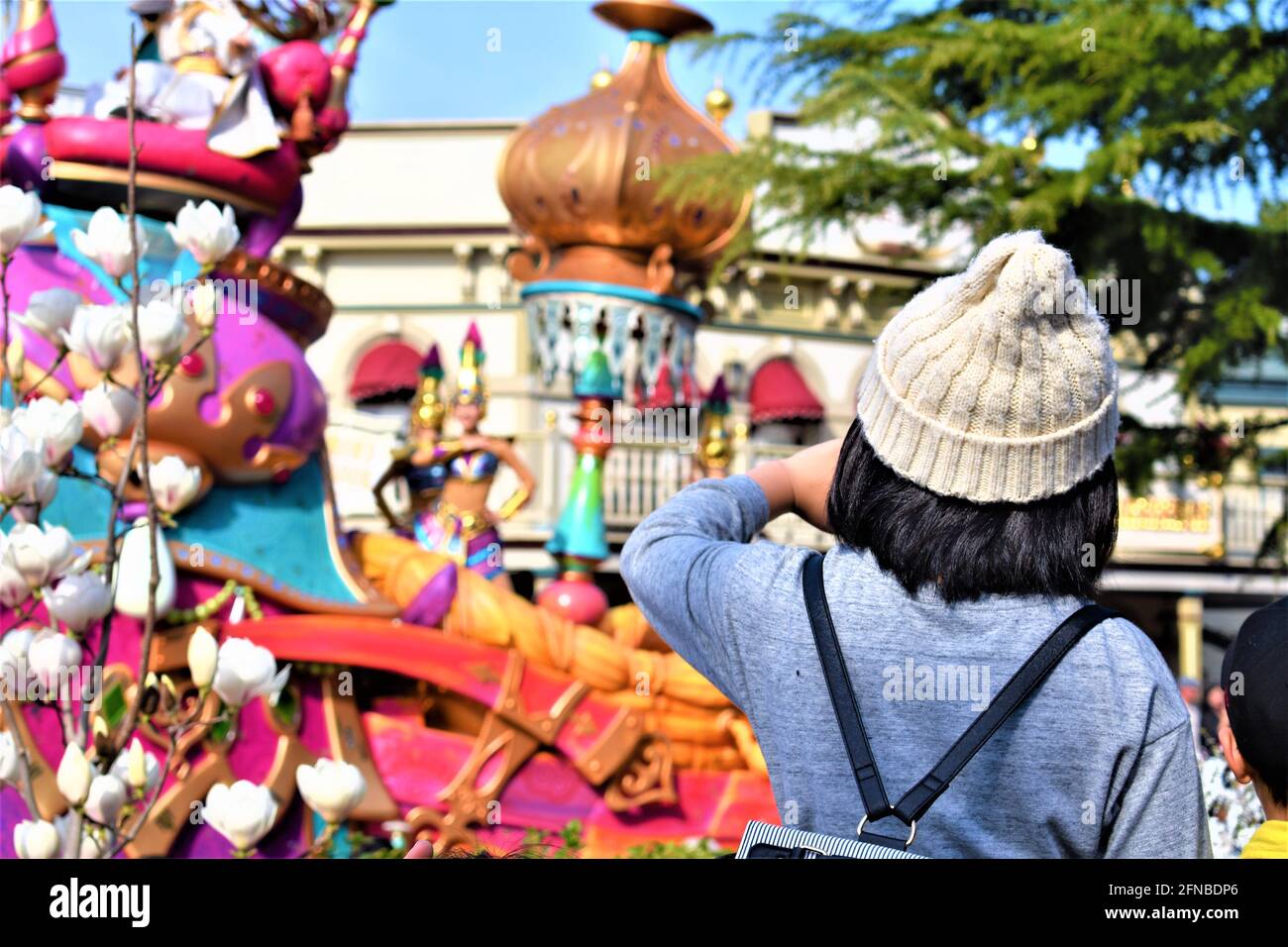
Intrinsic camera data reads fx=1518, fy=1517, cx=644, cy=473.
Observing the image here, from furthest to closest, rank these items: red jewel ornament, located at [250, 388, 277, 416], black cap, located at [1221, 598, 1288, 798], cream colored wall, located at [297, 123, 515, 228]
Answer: cream colored wall, located at [297, 123, 515, 228] < red jewel ornament, located at [250, 388, 277, 416] < black cap, located at [1221, 598, 1288, 798]

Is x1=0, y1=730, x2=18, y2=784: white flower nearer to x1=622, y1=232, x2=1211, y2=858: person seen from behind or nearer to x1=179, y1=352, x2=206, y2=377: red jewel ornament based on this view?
x1=622, y1=232, x2=1211, y2=858: person seen from behind

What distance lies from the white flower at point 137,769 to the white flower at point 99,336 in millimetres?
570

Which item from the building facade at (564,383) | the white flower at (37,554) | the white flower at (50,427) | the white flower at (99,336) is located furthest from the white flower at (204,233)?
the building facade at (564,383)

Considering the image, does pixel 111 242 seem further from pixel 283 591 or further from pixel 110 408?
pixel 283 591

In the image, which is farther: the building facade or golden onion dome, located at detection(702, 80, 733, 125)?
the building facade

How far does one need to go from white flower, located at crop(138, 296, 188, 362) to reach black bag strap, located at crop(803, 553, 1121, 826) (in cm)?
125

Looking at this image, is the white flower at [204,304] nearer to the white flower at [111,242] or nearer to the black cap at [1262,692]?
the white flower at [111,242]

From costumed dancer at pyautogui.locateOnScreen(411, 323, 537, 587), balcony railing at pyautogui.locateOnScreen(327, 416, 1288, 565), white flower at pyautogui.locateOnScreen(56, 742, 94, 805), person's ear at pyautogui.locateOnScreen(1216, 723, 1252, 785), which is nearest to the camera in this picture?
person's ear at pyautogui.locateOnScreen(1216, 723, 1252, 785)

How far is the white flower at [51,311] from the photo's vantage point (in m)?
2.36

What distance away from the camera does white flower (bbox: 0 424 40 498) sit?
2.12m

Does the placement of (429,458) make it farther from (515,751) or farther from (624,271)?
(515,751)

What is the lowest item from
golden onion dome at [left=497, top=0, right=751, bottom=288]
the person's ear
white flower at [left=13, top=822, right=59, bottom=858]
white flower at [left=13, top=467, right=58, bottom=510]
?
white flower at [left=13, top=822, right=59, bottom=858]

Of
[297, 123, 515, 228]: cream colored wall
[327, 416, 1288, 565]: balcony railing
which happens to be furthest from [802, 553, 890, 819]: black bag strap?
[297, 123, 515, 228]: cream colored wall

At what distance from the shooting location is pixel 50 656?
2.17 meters
